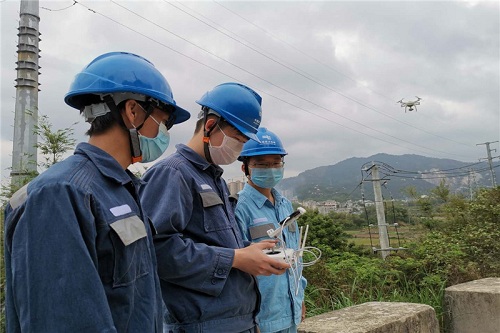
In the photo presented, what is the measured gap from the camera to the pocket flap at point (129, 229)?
121 cm

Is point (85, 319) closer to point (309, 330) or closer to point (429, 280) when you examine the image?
point (309, 330)

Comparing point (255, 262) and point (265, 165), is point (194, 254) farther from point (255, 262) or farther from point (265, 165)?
point (265, 165)

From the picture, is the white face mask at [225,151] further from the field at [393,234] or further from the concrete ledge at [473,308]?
the field at [393,234]

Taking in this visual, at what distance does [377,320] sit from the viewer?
2639mm

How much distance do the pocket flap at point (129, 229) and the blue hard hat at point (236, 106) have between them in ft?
3.25

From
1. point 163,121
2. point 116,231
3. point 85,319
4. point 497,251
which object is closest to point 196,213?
point 163,121

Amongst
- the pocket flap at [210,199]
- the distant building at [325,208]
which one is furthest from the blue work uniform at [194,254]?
the distant building at [325,208]

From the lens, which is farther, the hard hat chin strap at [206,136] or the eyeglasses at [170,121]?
the hard hat chin strap at [206,136]

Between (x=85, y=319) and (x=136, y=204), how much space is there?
47 cm

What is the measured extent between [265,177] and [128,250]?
1.81m

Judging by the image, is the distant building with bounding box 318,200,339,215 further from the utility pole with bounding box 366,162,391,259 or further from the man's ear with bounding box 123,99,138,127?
the man's ear with bounding box 123,99,138,127

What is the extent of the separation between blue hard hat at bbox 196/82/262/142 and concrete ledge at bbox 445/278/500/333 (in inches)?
101

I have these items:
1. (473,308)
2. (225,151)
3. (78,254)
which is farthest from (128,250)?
(473,308)

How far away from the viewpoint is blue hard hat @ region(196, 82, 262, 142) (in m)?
2.21
